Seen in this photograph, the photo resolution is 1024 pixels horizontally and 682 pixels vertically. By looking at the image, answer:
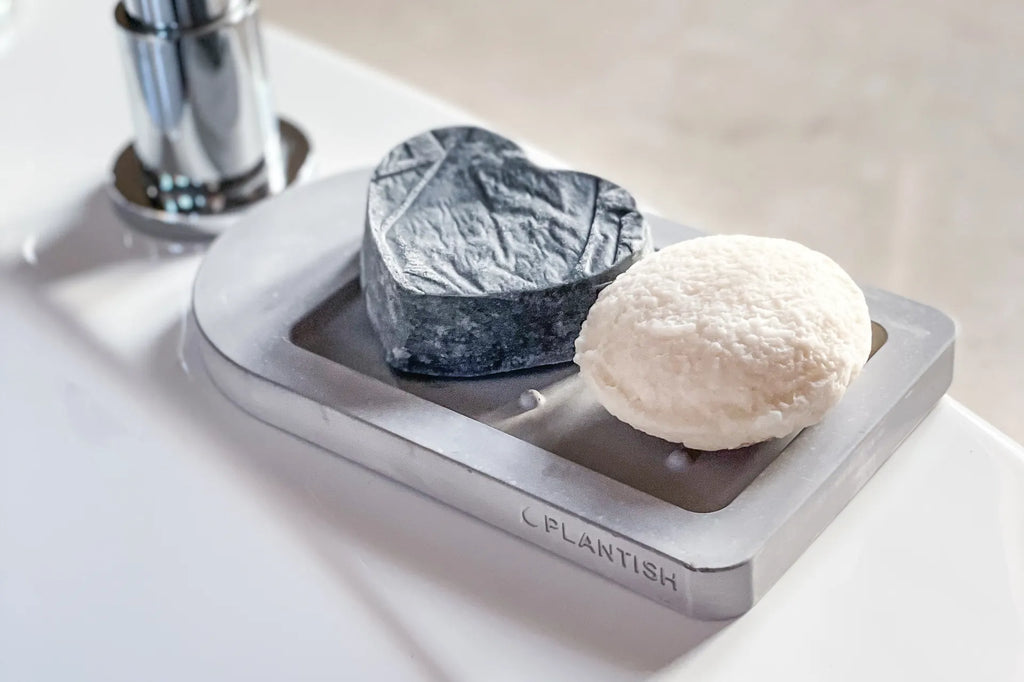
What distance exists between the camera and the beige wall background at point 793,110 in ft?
1.92

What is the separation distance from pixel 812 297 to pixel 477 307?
101 mm

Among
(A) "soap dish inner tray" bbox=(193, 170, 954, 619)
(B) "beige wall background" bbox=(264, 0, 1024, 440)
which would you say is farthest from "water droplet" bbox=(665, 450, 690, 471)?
(B) "beige wall background" bbox=(264, 0, 1024, 440)

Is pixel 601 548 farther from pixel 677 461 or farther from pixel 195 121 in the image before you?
pixel 195 121

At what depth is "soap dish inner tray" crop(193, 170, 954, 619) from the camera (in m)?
0.34

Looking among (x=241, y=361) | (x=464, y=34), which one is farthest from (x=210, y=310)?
(x=464, y=34)

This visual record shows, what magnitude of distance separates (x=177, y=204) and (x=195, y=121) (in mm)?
40

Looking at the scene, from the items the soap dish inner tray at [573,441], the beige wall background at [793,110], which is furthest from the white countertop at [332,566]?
the beige wall background at [793,110]

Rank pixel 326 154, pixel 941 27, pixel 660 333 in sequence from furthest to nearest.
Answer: pixel 941 27, pixel 326 154, pixel 660 333

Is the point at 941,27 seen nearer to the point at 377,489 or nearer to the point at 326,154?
the point at 326,154

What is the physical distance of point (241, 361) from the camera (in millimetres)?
411

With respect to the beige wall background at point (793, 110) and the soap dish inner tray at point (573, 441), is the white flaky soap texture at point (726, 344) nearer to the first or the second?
the soap dish inner tray at point (573, 441)

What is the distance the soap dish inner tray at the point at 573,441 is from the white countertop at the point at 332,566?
0.4 inches

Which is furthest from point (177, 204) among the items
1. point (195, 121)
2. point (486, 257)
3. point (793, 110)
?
point (793, 110)

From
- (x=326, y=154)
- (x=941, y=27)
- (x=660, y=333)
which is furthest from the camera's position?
(x=941, y=27)
